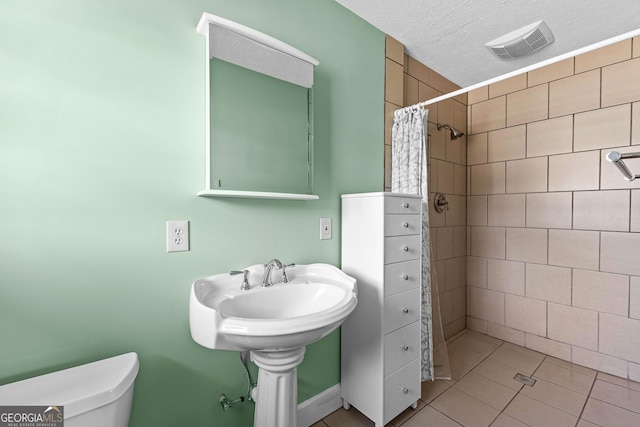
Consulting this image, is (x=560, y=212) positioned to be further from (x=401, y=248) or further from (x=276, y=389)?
(x=276, y=389)

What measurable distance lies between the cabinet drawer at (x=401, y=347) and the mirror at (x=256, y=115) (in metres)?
0.89

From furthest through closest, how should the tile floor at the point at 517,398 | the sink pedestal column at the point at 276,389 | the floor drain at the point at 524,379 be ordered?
the floor drain at the point at 524,379, the tile floor at the point at 517,398, the sink pedestal column at the point at 276,389

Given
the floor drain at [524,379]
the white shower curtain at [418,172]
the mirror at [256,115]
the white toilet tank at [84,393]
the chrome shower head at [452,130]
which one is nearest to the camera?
the white toilet tank at [84,393]

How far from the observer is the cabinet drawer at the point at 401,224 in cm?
144

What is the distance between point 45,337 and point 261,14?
5.11 feet

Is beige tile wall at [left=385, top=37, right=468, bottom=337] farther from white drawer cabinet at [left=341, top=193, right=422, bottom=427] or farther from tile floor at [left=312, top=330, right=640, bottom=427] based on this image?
white drawer cabinet at [left=341, top=193, right=422, bottom=427]

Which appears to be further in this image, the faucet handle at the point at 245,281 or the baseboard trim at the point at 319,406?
the baseboard trim at the point at 319,406

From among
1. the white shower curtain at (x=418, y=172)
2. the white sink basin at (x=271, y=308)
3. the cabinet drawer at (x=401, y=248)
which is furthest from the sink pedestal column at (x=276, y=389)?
the white shower curtain at (x=418, y=172)

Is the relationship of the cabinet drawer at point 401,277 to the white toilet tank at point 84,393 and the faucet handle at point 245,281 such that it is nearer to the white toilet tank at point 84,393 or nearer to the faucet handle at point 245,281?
the faucet handle at point 245,281

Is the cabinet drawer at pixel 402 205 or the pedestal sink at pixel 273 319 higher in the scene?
the cabinet drawer at pixel 402 205

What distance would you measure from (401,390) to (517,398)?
82 cm

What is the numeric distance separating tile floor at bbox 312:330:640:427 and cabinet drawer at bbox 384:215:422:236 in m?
1.05

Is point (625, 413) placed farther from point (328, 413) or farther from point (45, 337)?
point (45, 337)

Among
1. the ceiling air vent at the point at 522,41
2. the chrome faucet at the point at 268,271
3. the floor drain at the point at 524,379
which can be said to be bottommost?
the floor drain at the point at 524,379
